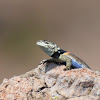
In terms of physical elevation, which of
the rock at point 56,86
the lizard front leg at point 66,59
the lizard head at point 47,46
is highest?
the lizard head at point 47,46

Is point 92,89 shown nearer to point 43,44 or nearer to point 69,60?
point 69,60

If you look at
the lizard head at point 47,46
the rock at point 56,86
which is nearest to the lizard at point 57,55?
the lizard head at point 47,46

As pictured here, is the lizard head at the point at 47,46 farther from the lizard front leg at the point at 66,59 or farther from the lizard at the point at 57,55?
the lizard front leg at the point at 66,59

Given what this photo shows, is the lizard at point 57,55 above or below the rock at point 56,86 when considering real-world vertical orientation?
above

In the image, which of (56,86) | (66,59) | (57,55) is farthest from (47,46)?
(56,86)

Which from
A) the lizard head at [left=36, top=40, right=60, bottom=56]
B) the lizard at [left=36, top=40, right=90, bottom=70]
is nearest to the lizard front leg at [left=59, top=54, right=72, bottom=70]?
the lizard at [left=36, top=40, right=90, bottom=70]

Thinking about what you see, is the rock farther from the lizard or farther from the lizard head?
the lizard head

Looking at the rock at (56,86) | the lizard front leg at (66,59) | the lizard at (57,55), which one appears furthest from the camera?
the lizard at (57,55)

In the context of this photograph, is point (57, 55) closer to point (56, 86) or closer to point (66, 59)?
point (66, 59)

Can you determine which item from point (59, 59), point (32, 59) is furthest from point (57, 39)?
point (59, 59)
